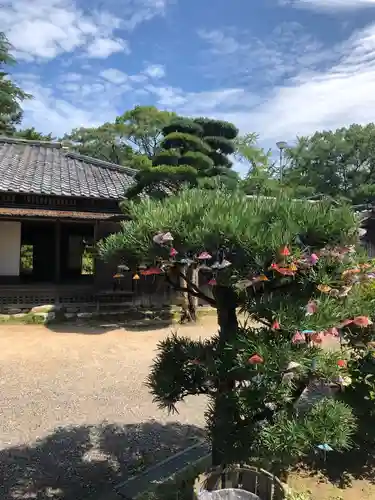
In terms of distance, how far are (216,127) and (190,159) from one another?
1.58 meters

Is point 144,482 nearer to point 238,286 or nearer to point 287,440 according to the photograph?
point 287,440

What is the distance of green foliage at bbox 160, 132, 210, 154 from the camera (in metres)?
9.95

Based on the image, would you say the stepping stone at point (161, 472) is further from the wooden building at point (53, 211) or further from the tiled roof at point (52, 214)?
the tiled roof at point (52, 214)

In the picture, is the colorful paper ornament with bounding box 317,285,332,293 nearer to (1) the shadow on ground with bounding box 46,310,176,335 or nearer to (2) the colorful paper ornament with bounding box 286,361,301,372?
(2) the colorful paper ornament with bounding box 286,361,301,372

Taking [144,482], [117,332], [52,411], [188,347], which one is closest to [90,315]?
[117,332]

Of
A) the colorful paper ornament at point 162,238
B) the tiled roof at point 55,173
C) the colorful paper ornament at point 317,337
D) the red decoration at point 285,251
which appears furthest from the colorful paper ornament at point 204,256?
the tiled roof at point 55,173

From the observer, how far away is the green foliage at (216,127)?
422 inches

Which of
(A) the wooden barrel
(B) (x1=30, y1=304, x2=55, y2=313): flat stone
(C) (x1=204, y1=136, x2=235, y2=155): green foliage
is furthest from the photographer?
(C) (x1=204, y1=136, x2=235, y2=155): green foliage

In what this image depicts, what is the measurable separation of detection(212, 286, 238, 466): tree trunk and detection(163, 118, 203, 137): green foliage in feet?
27.0

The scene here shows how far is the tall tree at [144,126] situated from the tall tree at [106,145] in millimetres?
457

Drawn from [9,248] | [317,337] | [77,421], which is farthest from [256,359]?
[9,248]

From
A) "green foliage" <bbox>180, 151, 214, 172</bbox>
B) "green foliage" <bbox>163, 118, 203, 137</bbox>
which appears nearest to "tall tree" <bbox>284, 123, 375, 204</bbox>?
"green foliage" <bbox>163, 118, 203, 137</bbox>

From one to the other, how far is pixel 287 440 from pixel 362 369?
1.62m

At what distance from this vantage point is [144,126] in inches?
1054
